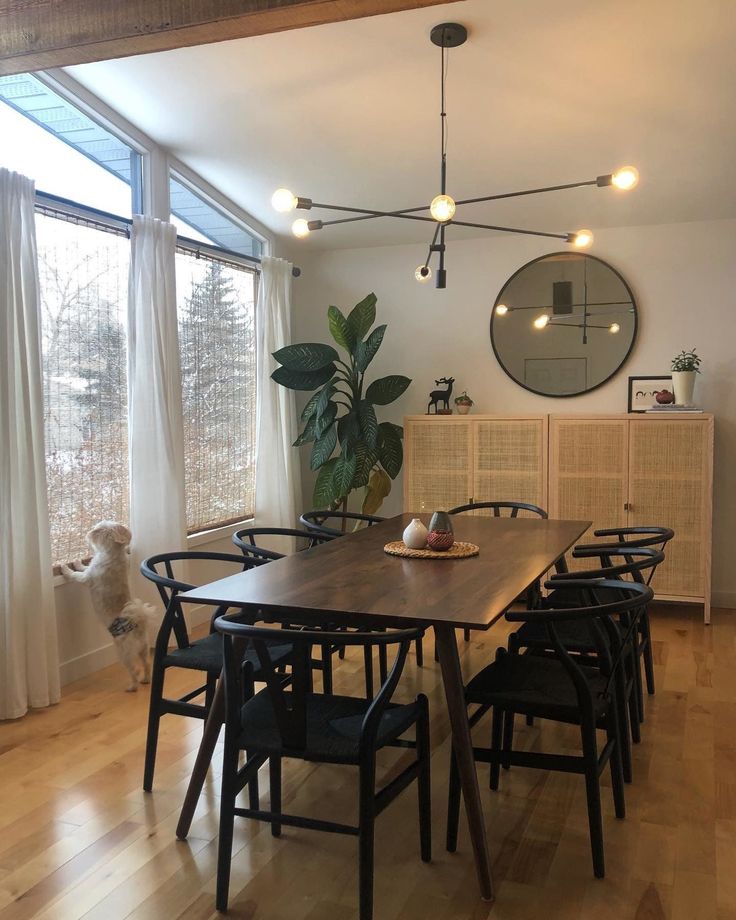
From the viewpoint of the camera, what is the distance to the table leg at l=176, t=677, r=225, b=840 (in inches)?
97.6

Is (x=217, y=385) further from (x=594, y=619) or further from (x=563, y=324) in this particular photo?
(x=594, y=619)

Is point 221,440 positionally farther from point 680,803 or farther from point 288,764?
point 680,803

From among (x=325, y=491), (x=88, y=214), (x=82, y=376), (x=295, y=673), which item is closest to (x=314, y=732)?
(x=295, y=673)

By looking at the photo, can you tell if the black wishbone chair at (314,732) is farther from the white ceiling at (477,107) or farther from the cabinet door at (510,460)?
the cabinet door at (510,460)

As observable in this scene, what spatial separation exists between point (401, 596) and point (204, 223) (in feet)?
11.8

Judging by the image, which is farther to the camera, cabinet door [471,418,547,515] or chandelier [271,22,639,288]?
cabinet door [471,418,547,515]

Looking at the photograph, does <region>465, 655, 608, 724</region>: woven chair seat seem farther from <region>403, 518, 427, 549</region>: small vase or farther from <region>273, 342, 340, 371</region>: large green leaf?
<region>273, 342, 340, 371</region>: large green leaf

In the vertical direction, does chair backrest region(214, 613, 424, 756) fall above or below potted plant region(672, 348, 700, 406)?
below

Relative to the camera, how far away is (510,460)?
5.44m

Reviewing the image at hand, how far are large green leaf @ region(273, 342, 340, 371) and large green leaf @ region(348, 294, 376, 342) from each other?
0.69 feet

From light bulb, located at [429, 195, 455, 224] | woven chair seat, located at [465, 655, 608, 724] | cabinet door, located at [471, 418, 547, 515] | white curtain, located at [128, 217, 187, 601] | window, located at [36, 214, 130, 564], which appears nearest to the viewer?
woven chair seat, located at [465, 655, 608, 724]

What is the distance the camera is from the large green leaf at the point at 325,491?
5.46m

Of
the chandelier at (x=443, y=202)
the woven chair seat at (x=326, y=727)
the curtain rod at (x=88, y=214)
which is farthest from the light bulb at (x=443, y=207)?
the curtain rod at (x=88, y=214)

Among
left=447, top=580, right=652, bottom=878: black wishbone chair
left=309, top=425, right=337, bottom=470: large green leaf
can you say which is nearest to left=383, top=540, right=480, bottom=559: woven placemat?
left=447, top=580, right=652, bottom=878: black wishbone chair
